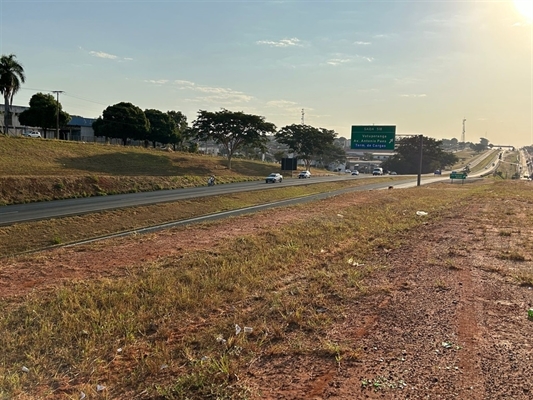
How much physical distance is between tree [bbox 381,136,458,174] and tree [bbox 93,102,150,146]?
92.5 metres

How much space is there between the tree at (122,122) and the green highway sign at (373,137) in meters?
41.7

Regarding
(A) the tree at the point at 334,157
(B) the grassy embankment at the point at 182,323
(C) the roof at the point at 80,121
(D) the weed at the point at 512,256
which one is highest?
(C) the roof at the point at 80,121

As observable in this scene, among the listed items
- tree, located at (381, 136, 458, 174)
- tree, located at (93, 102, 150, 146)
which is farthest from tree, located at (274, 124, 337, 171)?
tree, located at (381, 136, 458, 174)

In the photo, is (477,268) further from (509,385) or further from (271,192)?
(271,192)

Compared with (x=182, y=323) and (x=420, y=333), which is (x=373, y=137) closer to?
(x=420, y=333)

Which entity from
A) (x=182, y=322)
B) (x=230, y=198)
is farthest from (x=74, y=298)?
(x=230, y=198)

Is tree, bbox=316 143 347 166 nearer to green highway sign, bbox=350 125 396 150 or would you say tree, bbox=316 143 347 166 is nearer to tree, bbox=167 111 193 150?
tree, bbox=167 111 193 150

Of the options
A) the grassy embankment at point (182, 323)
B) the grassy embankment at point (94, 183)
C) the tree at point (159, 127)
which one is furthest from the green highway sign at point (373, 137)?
the tree at point (159, 127)

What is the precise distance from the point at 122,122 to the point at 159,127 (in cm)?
993

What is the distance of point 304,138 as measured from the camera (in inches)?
3533

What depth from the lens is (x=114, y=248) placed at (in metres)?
13.6

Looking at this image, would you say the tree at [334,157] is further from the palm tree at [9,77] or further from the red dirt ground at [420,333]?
the red dirt ground at [420,333]

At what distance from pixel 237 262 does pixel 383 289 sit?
4001mm

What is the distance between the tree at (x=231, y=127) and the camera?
2527 inches
